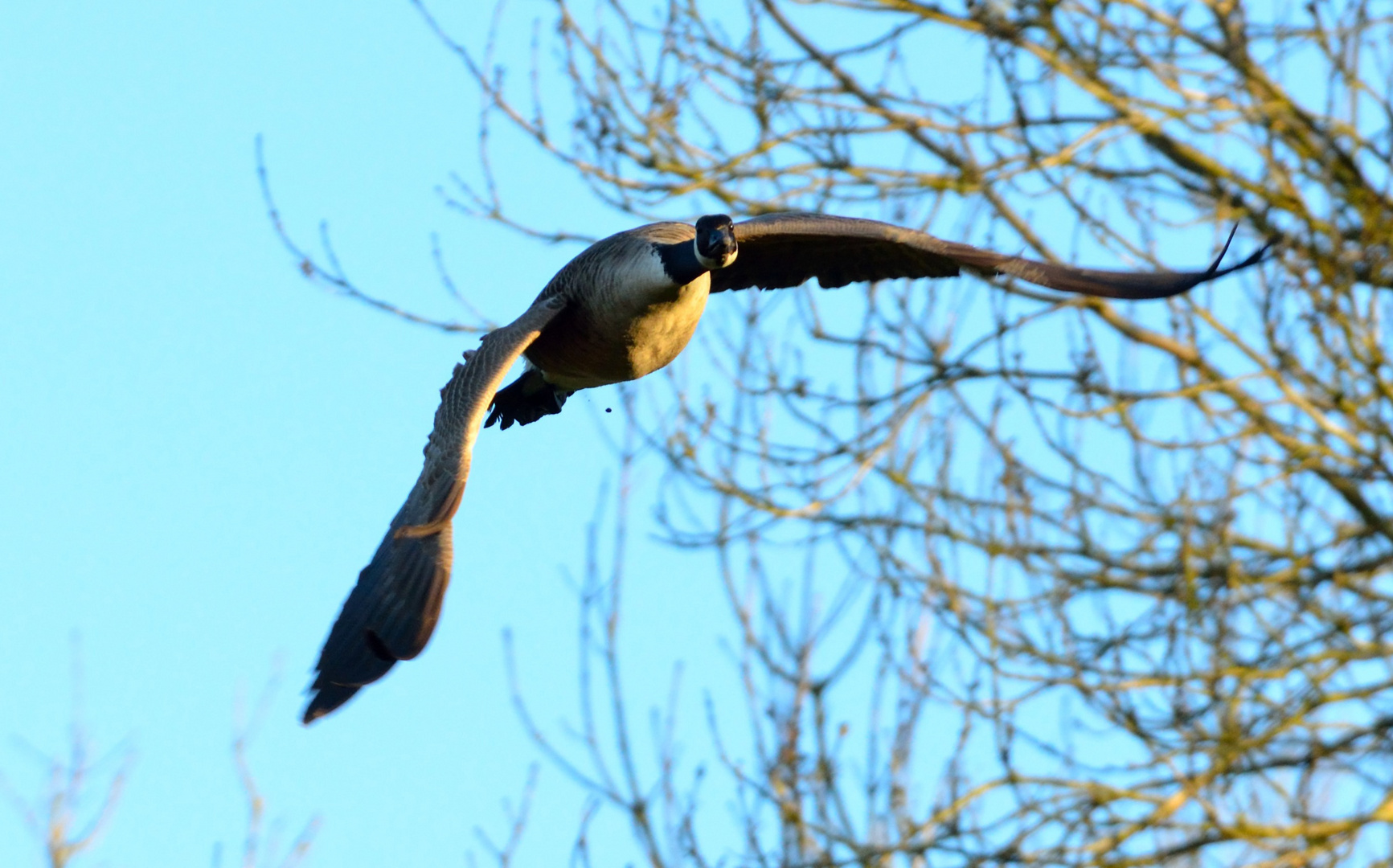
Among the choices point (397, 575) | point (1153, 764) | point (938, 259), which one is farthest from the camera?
point (1153, 764)

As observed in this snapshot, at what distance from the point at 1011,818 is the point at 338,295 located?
4100mm

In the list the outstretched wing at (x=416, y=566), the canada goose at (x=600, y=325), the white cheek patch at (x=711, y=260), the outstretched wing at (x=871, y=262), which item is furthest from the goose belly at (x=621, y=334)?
the outstretched wing at (x=416, y=566)

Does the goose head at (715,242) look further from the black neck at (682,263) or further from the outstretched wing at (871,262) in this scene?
the outstretched wing at (871,262)

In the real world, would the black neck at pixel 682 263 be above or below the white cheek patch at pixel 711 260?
above

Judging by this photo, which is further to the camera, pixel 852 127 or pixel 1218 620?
pixel 852 127

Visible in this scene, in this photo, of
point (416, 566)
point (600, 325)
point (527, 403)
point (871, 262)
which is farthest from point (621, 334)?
point (416, 566)

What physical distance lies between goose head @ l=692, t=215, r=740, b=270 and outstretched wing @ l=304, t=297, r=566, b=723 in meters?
0.71

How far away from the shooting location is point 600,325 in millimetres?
6691

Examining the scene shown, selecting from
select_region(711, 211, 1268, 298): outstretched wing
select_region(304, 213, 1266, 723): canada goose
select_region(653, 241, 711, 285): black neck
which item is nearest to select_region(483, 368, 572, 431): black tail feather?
select_region(304, 213, 1266, 723): canada goose

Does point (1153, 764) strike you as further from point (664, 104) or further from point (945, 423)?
point (664, 104)

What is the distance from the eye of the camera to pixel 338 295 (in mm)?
8844

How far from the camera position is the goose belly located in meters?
6.59

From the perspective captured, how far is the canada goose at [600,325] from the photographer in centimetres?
518

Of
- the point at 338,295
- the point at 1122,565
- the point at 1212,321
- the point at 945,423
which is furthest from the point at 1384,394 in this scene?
the point at 338,295
